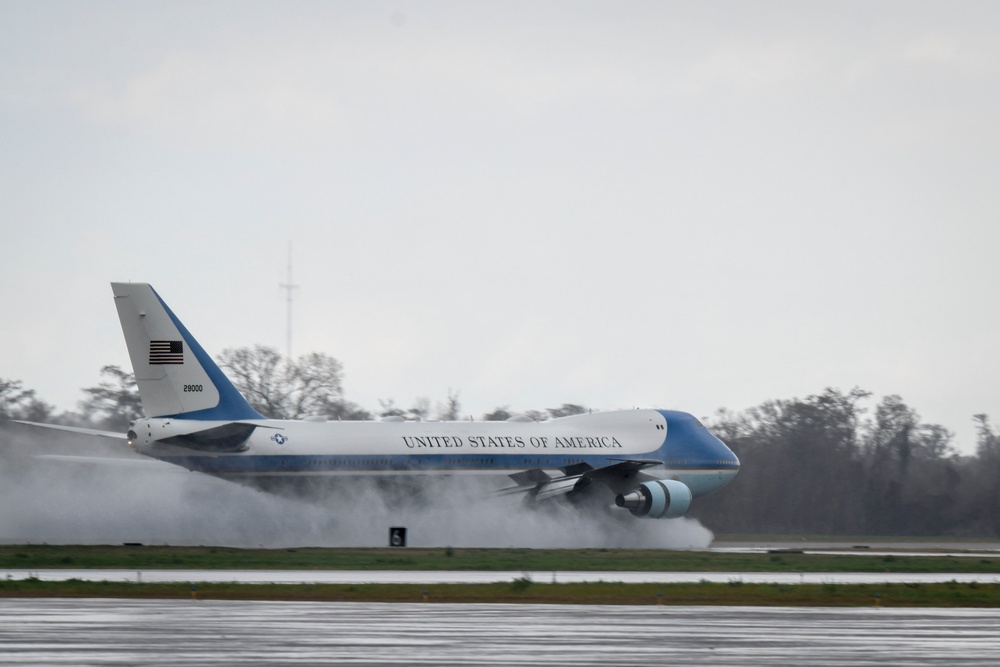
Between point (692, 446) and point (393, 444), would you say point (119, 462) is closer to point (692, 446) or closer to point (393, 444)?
point (393, 444)

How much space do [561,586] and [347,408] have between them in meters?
62.4

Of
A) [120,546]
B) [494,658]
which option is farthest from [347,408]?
[494,658]

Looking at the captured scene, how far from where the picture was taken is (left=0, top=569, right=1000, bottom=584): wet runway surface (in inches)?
1211

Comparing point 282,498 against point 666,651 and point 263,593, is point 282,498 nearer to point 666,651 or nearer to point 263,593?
point 263,593

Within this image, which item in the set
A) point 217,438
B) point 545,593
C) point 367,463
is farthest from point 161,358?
point 545,593

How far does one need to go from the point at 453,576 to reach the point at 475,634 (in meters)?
12.6

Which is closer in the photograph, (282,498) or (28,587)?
(28,587)

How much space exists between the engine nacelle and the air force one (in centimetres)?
5

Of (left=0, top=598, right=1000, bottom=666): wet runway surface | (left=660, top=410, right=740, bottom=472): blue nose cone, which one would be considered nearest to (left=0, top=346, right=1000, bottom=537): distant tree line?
(left=660, top=410, right=740, bottom=472): blue nose cone

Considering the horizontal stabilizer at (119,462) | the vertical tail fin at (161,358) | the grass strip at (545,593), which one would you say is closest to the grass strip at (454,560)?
the vertical tail fin at (161,358)

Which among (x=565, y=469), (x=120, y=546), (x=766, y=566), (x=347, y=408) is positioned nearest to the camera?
(x=766, y=566)

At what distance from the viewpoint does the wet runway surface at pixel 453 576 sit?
30.8 m

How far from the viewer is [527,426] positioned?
5434 cm

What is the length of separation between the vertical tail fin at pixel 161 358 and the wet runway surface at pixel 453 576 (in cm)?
1301
